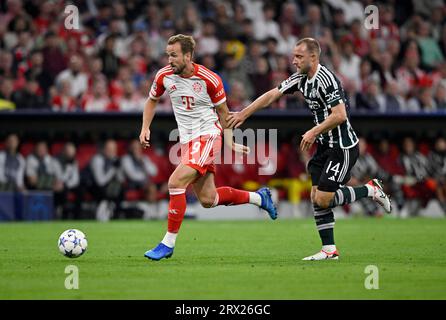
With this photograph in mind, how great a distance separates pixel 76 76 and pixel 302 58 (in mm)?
11287

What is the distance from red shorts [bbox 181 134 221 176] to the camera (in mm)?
10688

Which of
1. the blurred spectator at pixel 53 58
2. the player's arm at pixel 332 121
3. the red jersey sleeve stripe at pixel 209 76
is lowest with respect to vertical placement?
the player's arm at pixel 332 121

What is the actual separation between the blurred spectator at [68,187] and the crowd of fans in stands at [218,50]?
1120mm

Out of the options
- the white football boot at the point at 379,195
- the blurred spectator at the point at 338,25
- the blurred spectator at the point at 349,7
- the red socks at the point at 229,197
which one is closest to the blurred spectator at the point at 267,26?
the blurred spectator at the point at 338,25

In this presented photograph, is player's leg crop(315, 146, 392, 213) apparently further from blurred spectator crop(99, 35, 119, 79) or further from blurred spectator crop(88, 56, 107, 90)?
blurred spectator crop(99, 35, 119, 79)

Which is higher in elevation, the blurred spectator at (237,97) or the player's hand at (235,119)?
the blurred spectator at (237,97)

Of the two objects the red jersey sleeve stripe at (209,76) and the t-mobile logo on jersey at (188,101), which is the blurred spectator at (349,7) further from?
the t-mobile logo on jersey at (188,101)

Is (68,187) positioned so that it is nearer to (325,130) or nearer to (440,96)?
(440,96)

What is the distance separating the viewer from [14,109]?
20.1 m

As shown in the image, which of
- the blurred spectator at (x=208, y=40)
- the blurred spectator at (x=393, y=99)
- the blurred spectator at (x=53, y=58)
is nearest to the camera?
the blurred spectator at (x=53, y=58)

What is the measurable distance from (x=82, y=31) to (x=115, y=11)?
1.13 metres

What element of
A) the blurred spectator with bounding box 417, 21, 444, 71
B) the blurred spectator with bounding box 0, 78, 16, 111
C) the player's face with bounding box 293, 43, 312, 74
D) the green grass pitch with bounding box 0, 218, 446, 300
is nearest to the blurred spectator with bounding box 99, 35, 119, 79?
the blurred spectator with bounding box 0, 78, 16, 111

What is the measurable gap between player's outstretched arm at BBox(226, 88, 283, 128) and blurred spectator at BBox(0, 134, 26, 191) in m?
9.92

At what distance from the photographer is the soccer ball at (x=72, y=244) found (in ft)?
34.5
